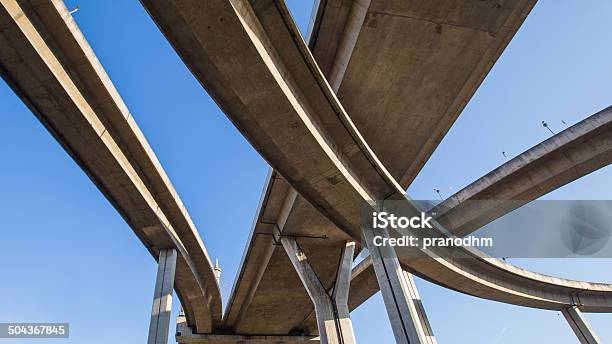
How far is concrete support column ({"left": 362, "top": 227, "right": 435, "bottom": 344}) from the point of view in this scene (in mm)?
11430

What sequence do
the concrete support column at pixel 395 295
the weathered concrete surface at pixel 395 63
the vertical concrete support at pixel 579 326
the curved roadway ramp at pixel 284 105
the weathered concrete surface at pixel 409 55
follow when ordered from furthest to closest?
the vertical concrete support at pixel 579 326
the concrete support column at pixel 395 295
the weathered concrete surface at pixel 395 63
the weathered concrete surface at pixel 409 55
the curved roadway ramp at pixel 284 105

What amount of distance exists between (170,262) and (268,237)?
204 inches

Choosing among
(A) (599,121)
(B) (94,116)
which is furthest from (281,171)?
(A) (599,121)

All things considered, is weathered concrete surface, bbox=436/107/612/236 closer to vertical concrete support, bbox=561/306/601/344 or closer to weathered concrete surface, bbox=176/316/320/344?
vertical concrete support, bbox=561/306/601/344

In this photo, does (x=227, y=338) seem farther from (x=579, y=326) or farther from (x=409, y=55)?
(x=409, y=55)

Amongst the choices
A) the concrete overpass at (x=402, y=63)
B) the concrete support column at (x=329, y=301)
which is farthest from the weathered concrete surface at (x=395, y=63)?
the concrete support column at (x=329, y=301)

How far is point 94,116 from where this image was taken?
11203 mm

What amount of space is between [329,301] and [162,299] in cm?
720

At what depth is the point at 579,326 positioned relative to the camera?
2539 centimetres

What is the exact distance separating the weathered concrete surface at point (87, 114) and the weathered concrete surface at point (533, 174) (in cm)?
1315

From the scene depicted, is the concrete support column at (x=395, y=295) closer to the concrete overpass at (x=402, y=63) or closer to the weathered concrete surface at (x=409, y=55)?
the concrete overpass at (x=402, y=63)

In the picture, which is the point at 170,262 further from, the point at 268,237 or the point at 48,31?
the point at 48,31

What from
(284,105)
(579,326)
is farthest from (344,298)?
(579,326)

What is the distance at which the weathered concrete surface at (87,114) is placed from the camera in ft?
29.2
